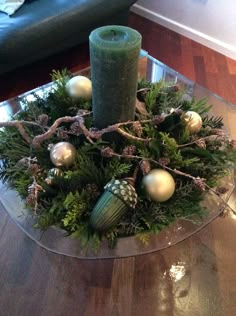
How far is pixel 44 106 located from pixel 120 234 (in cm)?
37

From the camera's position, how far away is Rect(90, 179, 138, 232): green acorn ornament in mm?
528

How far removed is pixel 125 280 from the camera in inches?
25.1

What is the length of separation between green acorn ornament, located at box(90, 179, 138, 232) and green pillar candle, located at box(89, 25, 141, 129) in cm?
13

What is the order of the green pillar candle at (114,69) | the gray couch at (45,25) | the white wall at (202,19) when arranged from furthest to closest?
1. the white wall at (202,19)
2. the gray couch at (45,25)
3. the green pillar candle at (114,69)

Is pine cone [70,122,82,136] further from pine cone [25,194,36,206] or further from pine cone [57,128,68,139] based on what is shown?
pine cone [25,194,36,206]

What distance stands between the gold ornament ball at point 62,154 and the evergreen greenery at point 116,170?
1 cm

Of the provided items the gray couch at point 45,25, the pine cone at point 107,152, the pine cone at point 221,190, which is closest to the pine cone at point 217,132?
the pine cone at point 221,190

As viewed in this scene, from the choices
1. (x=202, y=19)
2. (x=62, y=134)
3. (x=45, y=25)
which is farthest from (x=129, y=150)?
(x=202, y=19)

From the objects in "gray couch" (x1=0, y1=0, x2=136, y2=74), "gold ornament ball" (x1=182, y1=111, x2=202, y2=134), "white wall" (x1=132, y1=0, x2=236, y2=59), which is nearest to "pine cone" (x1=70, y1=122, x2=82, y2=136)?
"gold ornament ball" (x1=182, y1=111, x2=202, y2=134)

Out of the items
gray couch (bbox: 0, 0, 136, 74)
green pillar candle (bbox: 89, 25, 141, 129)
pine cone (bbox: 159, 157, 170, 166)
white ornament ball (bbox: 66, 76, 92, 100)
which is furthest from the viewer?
gray couch (bbox: 0, 0, 136, 74)

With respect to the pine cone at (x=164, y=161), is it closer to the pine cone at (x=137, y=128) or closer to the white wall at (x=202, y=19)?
the pine cone at (x=137, y=128)

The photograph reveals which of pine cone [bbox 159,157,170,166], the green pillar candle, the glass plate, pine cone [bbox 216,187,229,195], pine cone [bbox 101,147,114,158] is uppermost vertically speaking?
the green pillar candle

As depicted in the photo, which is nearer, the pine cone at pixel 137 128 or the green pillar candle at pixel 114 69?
the green pillar candle at pixel 114 69

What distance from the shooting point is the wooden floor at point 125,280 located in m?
0.61
